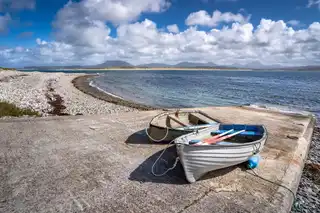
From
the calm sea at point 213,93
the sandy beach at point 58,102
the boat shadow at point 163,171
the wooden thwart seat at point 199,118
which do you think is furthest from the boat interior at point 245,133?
the calm sea at point 213,93

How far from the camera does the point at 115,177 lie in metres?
4.63

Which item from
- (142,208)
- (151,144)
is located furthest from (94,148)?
(142,208)

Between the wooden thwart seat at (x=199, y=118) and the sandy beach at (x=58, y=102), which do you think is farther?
the sandy beach at (x=58, y=102)

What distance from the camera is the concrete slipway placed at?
12.4 feet

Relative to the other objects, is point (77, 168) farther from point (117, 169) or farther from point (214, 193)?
point (214, 193)

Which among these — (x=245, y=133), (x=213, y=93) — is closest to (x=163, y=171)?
(x=245, y=133)

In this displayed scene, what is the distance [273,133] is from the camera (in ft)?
28.5

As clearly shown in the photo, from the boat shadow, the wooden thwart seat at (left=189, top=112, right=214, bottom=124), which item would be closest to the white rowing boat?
the boat shadow

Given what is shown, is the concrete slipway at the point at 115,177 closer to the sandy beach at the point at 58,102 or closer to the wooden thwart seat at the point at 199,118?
the wooden thwart seat at the point at 199,118

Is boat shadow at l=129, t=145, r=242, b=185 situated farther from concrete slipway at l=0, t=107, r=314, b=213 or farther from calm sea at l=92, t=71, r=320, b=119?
calm sea at l=92, t=71, r=320, b=119

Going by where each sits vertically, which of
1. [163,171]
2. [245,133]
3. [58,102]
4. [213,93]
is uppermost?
[245,133]

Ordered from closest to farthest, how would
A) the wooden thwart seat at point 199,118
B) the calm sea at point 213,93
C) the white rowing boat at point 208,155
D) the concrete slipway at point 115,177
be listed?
the concrete slipway at point 115,177, the white rowing boat at point 208,155, the wooden thwart seat at point 199,118, the calm sea at point 213,93

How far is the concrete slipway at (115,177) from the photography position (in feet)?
12.4

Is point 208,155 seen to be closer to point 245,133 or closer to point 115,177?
point 115,177
